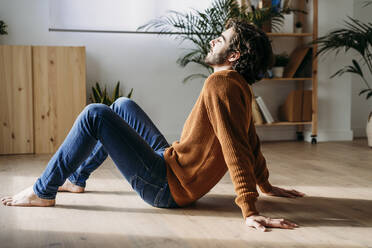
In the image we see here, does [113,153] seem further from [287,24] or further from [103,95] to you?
[287,24]

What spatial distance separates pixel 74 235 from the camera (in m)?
1.44

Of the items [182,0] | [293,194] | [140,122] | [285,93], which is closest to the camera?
[140,122]

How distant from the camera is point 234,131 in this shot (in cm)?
145

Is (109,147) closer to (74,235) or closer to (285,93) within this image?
(74,235)

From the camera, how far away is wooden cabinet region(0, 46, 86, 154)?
3.32 metres

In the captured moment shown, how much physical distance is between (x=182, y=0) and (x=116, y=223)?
9.75ft

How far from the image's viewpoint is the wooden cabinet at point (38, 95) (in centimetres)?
332

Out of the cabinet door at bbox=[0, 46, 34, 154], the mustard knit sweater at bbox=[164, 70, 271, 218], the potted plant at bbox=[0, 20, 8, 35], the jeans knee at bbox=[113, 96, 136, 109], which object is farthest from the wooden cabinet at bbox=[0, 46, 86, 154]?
the mustard knit sweater at bbox=[164, 70, 271, 218]

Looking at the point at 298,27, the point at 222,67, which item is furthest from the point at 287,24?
the point at 222,67

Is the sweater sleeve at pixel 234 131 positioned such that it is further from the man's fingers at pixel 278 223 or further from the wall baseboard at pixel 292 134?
the wall baseboard at pixel 292 134

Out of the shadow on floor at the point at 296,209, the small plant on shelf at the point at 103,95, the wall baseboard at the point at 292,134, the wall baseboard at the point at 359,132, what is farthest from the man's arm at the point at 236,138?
the wall baseboard at the point at 359,132

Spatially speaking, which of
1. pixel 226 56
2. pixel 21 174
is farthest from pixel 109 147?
pixel 21 174

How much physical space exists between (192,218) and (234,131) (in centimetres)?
43

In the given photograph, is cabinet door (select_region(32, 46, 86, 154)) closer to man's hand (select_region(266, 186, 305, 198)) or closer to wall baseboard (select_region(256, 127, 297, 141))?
wall baseboard (select_region(256, 127, 297, 141))
